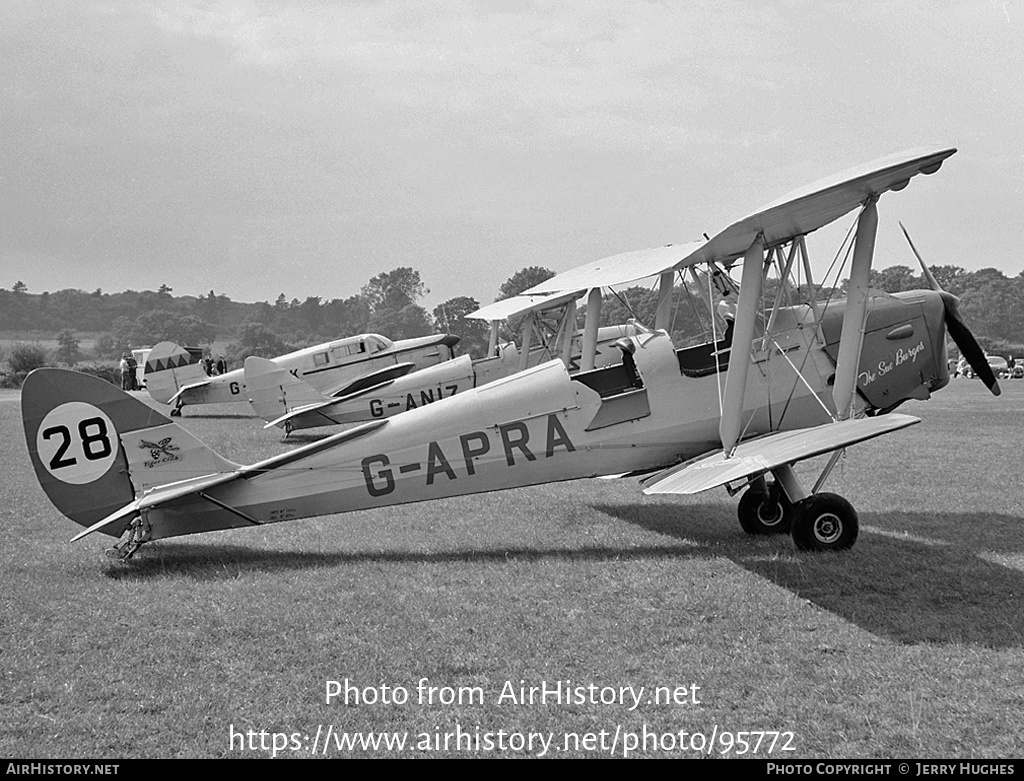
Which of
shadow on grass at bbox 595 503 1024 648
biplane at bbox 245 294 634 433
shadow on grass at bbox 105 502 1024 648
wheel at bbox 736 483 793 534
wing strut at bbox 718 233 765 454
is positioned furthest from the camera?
biplane at bbox 245 294 634 433

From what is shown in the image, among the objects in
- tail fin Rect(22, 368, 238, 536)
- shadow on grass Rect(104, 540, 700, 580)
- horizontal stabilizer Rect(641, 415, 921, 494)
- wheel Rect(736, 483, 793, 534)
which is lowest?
wheel Rect(736, 483, 793, 534)

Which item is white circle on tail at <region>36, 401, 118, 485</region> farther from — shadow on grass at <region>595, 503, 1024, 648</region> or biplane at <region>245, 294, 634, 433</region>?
biplane at <region>245, 294, 634, 433</region>

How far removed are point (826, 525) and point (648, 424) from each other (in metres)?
1.67

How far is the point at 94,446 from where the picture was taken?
20.9 feet

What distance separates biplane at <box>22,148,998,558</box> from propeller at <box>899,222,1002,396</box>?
0.02 metres

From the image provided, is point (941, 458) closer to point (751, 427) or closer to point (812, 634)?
point (751, 427)

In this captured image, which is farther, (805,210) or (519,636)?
(805,210)

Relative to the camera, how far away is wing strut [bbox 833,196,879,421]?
259 inches

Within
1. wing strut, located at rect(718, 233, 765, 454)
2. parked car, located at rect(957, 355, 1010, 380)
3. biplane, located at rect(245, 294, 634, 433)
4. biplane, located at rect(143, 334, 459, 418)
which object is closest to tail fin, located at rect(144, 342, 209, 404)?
biplane, located at rect(143, 334, 459, 418)

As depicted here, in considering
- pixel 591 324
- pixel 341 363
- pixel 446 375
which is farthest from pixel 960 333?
pixel 341 363

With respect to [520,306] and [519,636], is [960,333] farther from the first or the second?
[520,306]

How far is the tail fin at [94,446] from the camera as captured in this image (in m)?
6.20

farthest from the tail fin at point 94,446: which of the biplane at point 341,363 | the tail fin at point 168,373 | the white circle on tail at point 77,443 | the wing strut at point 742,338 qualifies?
the tail fin at point 168,373

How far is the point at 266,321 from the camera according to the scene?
136875 millimetres
